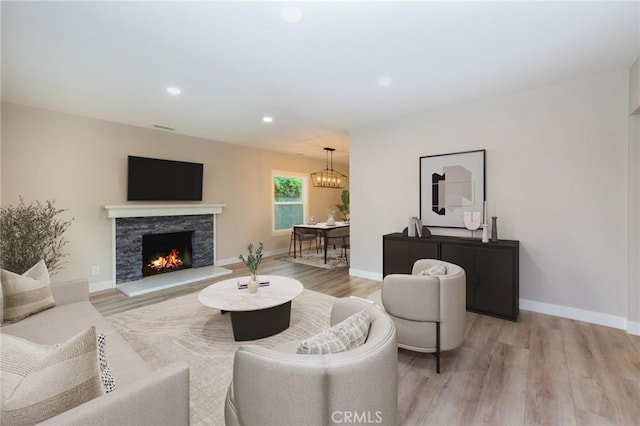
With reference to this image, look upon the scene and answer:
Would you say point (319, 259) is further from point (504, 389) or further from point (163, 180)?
point (504, 389)

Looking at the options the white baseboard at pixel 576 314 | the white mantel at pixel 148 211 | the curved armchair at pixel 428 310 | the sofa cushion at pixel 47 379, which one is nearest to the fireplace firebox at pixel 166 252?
the white mantel at pixel 148 211

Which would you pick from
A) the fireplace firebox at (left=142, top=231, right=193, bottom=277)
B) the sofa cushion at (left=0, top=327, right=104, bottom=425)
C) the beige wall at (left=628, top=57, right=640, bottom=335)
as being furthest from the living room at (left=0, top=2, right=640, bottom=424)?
the sofa cushion at (left=0, top=327, right=104, bottom=425)

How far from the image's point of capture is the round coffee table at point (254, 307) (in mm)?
2641

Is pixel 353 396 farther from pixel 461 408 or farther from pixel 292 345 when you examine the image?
pixel 461 408

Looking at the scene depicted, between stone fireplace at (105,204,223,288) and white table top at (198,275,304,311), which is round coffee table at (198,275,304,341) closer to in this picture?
white table top at (198,275,304,311)

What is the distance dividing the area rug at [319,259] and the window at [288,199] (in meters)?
0.99

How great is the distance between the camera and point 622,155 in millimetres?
2891

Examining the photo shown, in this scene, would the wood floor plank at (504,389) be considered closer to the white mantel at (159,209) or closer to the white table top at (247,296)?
the white table top at (247,296)

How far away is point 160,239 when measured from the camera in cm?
529

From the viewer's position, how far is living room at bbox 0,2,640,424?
2852 millimetres

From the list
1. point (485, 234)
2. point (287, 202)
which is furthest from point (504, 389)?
point (287, 202)

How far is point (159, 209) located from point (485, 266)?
524 cm

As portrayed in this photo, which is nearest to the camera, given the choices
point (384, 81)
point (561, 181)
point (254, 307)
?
point (254, 307)

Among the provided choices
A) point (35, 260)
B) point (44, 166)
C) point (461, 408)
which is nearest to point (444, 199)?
point (461, 408)
